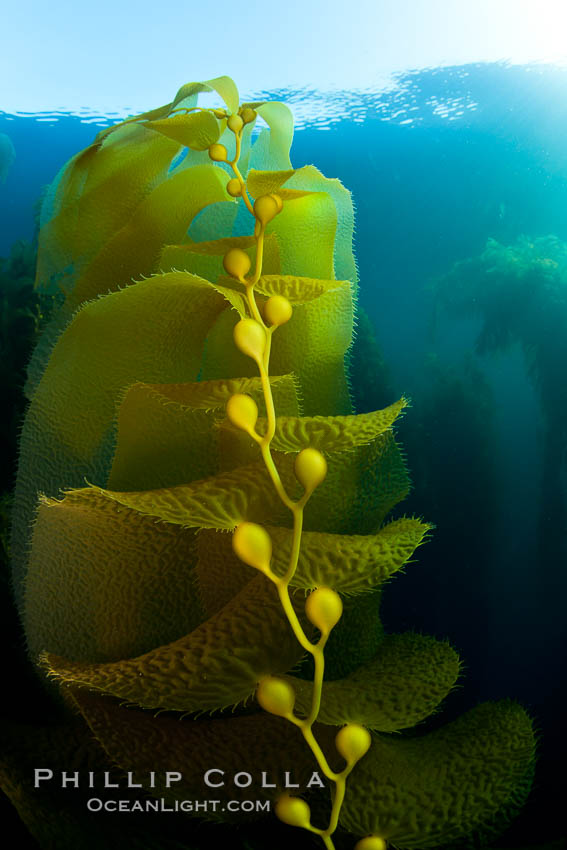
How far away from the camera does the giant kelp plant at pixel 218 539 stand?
129 millimetres

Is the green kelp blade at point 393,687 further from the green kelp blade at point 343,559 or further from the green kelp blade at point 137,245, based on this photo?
the green kelp blade at point 137,245

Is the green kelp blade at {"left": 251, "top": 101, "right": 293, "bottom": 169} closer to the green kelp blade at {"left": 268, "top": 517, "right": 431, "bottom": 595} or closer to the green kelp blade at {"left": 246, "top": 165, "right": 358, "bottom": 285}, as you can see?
the green kelp blade at {"left": 246, "top": 165, "right": 358, "bottom": 285}

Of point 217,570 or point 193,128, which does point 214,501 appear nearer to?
point 217,570

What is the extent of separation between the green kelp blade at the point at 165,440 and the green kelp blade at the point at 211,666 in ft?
0.19

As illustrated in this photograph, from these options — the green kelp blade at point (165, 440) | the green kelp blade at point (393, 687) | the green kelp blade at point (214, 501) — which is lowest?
the green kelp blade at point (393, 687)

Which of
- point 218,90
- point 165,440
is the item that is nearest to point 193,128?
point 218,90

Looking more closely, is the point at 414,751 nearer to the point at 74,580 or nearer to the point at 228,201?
the point at 74,580

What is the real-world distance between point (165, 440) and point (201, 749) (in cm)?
9

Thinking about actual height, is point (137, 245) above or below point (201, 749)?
above

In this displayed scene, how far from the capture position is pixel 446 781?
160mm

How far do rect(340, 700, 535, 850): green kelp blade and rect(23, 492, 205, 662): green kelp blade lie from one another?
0.07 m

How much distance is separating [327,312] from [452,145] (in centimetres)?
30

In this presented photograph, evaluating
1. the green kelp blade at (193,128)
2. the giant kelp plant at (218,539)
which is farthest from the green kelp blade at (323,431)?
the green kelp blade at (193,128)

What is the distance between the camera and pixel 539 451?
15.1 inches
